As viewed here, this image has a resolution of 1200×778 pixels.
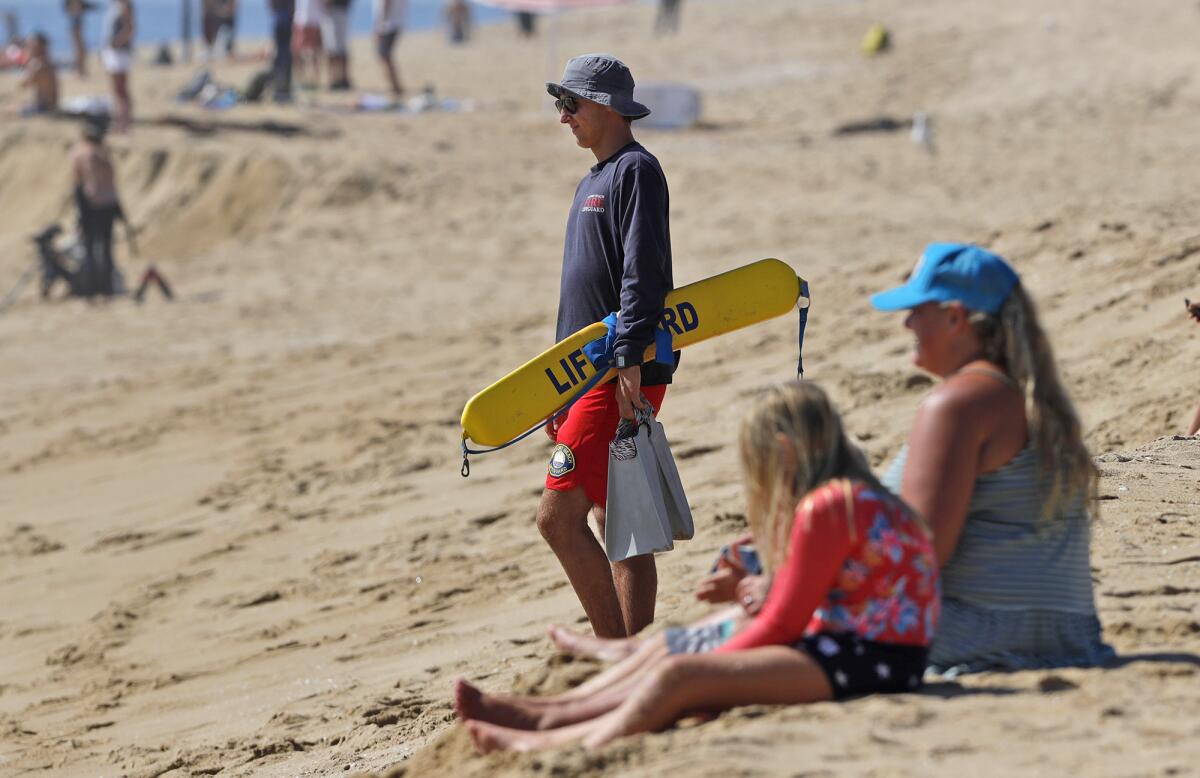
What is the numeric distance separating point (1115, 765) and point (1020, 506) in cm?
70

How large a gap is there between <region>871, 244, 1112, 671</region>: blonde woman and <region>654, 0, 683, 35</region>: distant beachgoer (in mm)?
25027

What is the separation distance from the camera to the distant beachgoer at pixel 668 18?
27.9 m

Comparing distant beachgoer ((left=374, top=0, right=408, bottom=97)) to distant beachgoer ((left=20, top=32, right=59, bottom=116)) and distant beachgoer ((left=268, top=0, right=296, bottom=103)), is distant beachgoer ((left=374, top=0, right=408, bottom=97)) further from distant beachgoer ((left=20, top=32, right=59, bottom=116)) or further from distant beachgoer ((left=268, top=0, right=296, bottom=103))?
distant beachgoer ((left=20, top=32, right=59, bottom=116))

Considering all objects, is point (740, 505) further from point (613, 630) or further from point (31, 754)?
point (31, 754)

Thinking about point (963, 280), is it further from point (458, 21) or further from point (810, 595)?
point (458, 21)

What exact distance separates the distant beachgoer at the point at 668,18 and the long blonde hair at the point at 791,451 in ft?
83.0

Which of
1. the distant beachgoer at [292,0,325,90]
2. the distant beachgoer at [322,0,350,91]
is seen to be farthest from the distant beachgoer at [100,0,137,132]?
the distant beachgoer at [322,0,350,91]

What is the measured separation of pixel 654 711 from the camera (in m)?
3.26

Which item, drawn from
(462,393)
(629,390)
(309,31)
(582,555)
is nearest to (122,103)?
(309,31)

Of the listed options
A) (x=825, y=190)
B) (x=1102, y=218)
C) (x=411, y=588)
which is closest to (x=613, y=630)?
(x=411, y=588)

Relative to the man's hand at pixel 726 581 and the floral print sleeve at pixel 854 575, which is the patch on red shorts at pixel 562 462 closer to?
the man's hand at pixel 726 581

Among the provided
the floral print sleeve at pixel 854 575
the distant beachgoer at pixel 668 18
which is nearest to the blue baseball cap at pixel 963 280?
the floral print sleeve at pixel 854 575

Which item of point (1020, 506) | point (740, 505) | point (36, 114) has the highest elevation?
point (36, 114)

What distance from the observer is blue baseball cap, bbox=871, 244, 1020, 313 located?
3.45m
